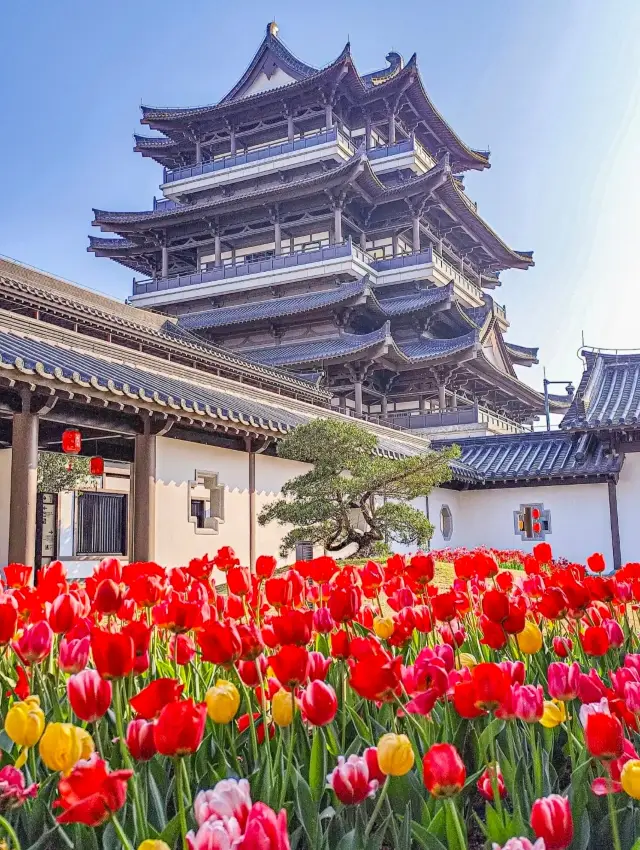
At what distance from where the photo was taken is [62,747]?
1364 millimetres

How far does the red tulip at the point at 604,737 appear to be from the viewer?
1411mm

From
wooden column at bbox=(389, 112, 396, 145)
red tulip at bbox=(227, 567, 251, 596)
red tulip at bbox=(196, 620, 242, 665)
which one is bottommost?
red tulip at bbox=(196, 620, 242, 665)

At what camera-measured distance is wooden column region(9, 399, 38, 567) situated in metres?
8.46

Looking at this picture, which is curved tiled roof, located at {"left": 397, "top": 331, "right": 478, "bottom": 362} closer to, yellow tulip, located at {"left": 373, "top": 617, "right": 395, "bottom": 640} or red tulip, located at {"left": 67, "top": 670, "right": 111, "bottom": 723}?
yellow tulip, located at {"left": 373, "top": 617, "right": 395, "bottom": 640}

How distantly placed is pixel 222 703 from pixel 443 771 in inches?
22.5

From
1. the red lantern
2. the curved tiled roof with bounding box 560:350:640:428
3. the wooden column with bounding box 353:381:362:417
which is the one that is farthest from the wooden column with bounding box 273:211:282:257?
the red lantern

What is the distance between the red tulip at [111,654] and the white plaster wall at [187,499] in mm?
8748

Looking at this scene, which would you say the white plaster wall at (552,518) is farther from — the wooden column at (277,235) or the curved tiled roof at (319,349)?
the wooden column at (277,235)

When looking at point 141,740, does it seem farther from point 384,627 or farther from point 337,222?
point 337,222

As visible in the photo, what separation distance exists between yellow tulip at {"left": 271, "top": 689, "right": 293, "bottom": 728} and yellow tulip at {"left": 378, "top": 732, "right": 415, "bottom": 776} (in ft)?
1.30

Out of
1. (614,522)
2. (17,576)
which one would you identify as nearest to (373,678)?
(17,576)

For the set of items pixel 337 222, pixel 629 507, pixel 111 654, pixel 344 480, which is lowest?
pixel 111 654

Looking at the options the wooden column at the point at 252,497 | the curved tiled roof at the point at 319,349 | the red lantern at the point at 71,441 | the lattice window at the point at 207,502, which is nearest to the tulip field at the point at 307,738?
the red lantern at the point at 71,441

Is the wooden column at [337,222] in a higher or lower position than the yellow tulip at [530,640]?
higher
